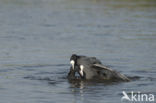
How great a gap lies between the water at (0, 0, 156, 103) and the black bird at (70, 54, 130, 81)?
13.1 inches

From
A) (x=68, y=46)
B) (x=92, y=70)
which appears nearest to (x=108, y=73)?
(x=92, y=70)

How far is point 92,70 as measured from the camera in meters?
12.0

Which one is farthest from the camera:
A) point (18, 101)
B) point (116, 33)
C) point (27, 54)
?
point (116, 33)

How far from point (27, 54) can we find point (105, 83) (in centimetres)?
405

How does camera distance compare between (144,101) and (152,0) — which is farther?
(152,0)

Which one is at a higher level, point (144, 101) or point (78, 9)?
point (78, 9)

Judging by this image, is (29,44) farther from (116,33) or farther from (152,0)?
(152,0)

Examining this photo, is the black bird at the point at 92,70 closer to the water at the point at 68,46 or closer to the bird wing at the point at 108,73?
the bird wing at the point at 108,73

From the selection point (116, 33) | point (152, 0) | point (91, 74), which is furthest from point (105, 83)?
point (152, 0)

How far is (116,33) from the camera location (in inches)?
754

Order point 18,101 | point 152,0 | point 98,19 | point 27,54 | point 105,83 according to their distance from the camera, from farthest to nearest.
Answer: point 152,0 < point 98,19 < point 27,54 < point 105,83 < point 18,101

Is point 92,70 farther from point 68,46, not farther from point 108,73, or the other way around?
point 68,46

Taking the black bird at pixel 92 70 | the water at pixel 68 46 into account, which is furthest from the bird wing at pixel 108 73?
the water at pixel 68 46

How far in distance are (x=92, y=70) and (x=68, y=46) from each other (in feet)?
15.0
